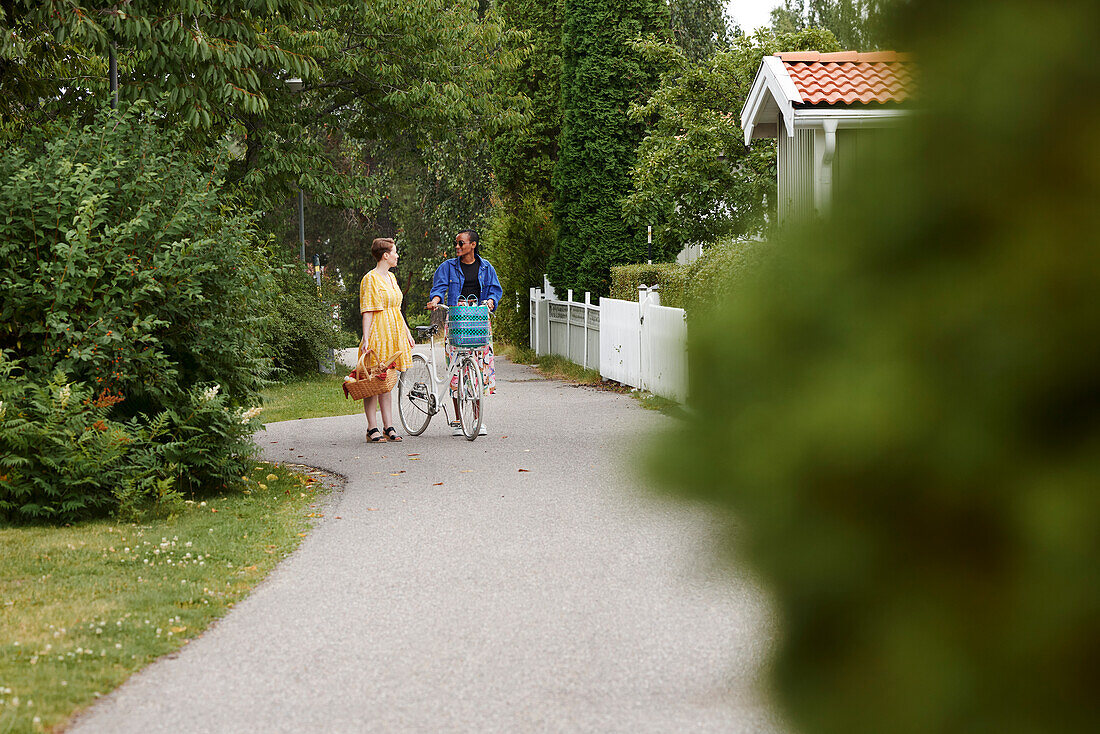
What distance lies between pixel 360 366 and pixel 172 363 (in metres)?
3.67

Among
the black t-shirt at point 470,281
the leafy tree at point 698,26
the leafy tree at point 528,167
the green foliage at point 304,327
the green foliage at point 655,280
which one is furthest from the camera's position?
the leafy tree at point 698,26

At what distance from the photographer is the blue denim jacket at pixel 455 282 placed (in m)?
12.5

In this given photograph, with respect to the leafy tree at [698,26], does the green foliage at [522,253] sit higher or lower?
lower

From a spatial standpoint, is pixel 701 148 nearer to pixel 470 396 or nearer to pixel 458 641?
pixel 470 396

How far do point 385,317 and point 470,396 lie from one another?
50.3 inches

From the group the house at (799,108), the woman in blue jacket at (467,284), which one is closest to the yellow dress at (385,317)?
the woman in blue jacket at (467,284)

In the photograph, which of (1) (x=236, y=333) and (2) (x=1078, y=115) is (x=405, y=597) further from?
(2) (x=1078, y=115)

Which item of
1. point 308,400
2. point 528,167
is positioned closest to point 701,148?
point 308,400

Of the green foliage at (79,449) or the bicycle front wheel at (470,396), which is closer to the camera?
the green foliage at (79,449)

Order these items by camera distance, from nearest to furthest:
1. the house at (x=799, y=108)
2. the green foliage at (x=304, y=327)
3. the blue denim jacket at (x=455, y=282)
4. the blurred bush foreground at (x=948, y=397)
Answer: the blurred bush foreground at (x=948, y=397), the blue denim jacket at (x=455, y=282), the house at (x=799, y=108), the green foliage at (x=304, y=327)

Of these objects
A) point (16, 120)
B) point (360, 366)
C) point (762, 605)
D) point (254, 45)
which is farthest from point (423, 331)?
point (762, 605)

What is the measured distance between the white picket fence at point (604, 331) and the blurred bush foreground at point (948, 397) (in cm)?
901

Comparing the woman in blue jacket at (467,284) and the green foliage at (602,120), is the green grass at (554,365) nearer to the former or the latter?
the green foliage at (602,120)

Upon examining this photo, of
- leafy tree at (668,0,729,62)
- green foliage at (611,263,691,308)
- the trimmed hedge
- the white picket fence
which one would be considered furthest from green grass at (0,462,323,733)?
leafy tree at (668,0,729,62)
